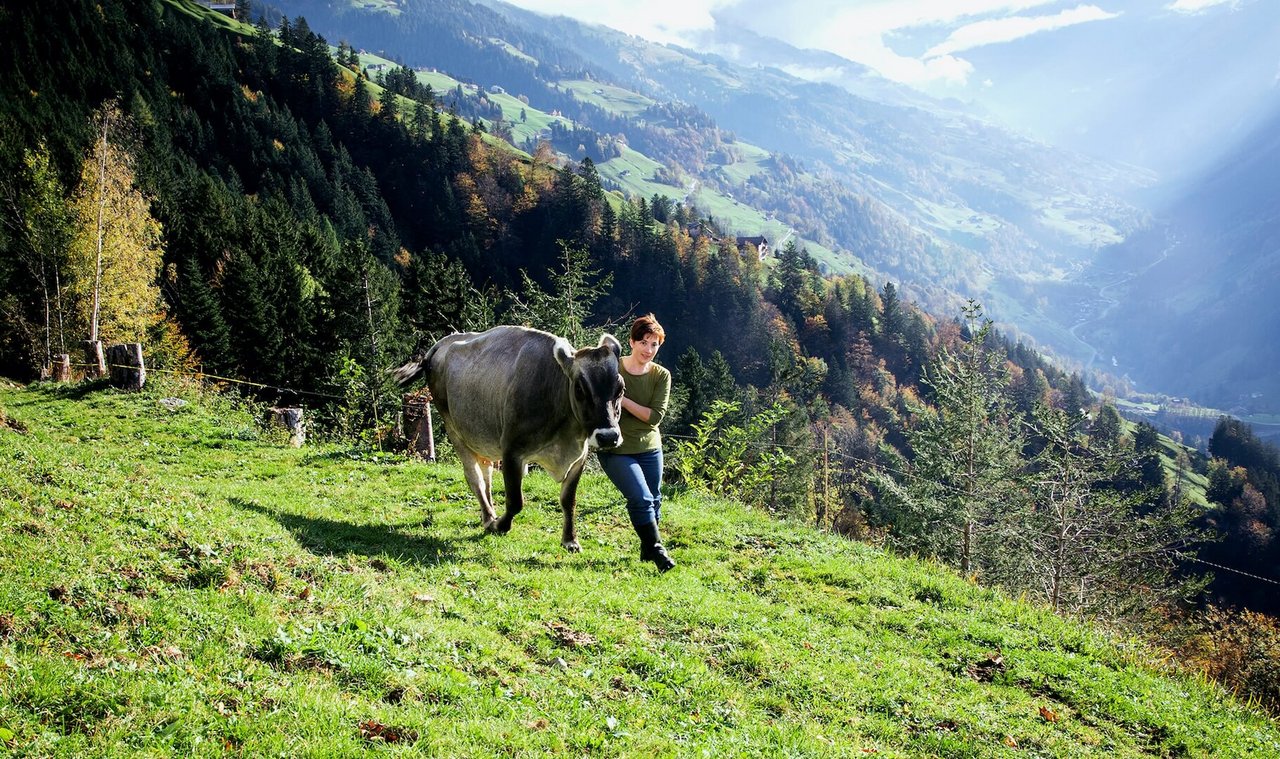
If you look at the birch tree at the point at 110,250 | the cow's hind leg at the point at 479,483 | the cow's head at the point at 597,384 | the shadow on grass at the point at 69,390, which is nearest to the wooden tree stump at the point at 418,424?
the cow's hind leg at the point at 479,483

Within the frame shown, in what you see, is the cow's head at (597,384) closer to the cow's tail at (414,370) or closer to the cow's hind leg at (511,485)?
the cow's hind leg at (511,485)

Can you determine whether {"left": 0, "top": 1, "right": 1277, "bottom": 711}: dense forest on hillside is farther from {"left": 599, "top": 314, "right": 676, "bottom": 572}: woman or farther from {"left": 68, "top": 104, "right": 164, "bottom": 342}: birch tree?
{"left": 599, "top": 314, "right": 676, "bottom": 572}: woman

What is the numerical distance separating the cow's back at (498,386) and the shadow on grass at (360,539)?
1.57 meters

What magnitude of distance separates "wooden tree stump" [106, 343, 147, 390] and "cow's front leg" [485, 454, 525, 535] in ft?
47.7

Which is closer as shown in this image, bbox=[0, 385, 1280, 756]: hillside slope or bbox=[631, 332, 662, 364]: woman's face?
bbox=[0, 385, 1280, 756]: hillside slope

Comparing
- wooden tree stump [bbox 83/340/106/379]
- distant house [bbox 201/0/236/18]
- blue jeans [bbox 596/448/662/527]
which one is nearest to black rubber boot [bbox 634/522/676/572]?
blue jeans [bbox 596/448/662/527]

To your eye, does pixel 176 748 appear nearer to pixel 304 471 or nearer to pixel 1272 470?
pixel 304 471

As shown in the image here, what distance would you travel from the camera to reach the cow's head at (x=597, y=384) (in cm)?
797

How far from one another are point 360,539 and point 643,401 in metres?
4.20

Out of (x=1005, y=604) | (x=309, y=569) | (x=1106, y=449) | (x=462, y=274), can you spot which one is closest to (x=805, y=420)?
(x=462, y=274)

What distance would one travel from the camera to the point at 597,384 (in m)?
7.98

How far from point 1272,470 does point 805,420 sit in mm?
117492

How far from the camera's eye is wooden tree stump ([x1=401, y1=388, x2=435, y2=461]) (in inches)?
613

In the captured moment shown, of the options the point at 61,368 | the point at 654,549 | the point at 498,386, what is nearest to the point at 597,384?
the point at 498,386
